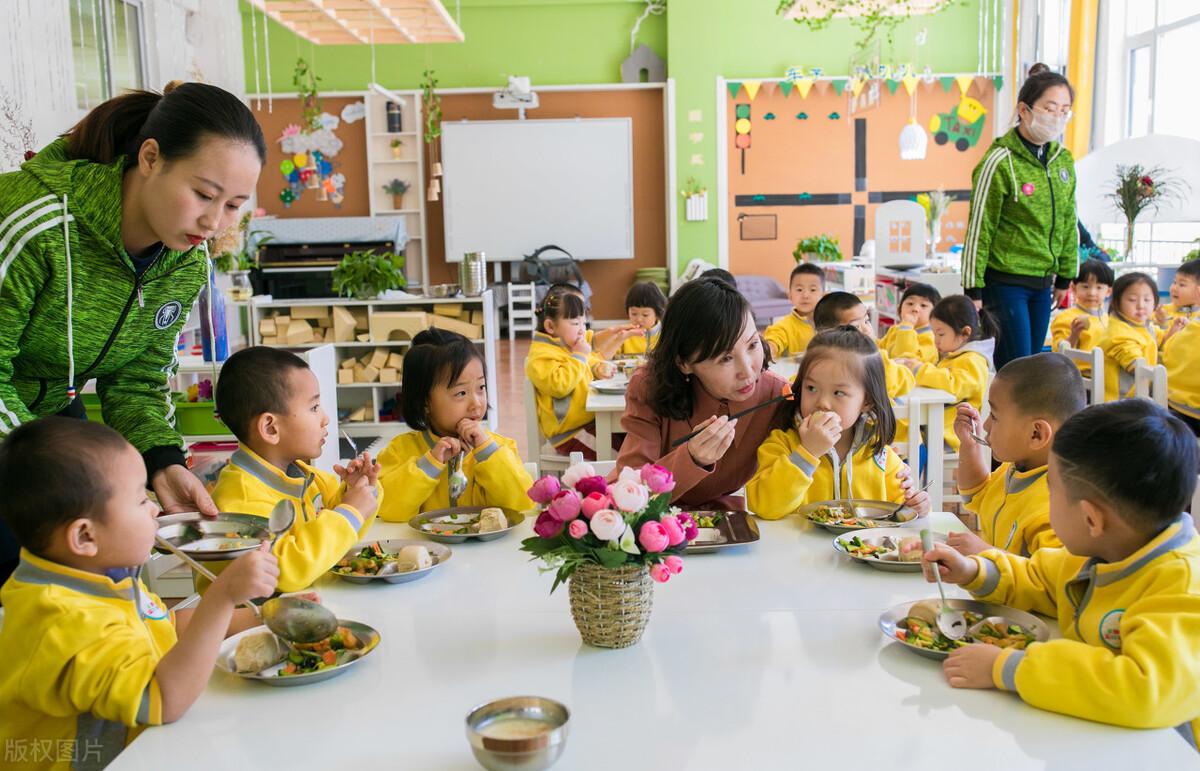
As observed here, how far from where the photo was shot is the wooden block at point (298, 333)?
606 cm

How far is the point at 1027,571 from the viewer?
5.01ft

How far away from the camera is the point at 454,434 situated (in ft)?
8.31

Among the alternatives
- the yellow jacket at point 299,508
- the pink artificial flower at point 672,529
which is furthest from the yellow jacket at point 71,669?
the pink artificial flower at point 672,529

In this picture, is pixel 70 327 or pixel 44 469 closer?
pixel 44 469

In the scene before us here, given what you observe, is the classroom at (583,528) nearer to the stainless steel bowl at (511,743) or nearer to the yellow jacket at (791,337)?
the stainless steel bowl at (511,743)

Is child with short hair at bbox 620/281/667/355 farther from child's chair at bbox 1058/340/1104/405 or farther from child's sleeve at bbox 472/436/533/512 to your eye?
child's sleeve at bbox 472/436/533/512

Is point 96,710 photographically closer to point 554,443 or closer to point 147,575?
point 147,575

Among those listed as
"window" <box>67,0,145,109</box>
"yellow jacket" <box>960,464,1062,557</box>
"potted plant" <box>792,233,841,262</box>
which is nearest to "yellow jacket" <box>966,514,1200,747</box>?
"yellow jacket" <box>960,464,1062,557</box>


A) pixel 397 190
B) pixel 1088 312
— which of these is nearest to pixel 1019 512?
pixel 1088 312

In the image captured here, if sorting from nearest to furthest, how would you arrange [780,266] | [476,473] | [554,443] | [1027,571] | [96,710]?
[96,710] < [1027,571] < [476,473] < [554,443] < [780,266]

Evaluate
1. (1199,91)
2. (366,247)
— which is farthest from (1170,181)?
(366,247)

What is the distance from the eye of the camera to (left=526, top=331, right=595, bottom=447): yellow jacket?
12.7 feet

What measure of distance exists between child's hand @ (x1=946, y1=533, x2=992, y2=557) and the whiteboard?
9.68 m

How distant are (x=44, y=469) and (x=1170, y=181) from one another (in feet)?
25.3
